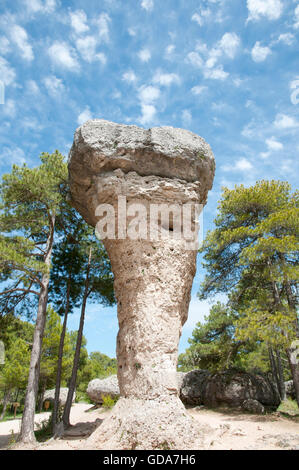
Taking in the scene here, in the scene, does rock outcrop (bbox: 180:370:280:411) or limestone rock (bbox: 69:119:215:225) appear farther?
rock outcrop (bbox: 180:370:280:411)

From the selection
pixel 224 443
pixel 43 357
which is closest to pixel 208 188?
pixel 224 443

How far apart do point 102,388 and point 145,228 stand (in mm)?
12738

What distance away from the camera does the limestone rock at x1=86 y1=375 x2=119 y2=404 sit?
16.4m

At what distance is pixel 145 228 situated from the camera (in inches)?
310

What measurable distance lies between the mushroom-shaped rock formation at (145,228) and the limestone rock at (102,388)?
10.5 metres

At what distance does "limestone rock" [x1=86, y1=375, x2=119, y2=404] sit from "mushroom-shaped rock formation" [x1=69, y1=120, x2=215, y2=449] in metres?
10.5

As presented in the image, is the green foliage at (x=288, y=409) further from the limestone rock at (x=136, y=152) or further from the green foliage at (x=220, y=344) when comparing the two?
the limestone rock at (x=136, y=152)

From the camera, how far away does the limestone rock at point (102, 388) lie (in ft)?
53.9

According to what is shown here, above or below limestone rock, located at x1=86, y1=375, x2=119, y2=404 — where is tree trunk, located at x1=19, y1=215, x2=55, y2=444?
above

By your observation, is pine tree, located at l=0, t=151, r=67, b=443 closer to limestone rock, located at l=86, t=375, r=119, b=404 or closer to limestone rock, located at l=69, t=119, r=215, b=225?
limestone rock, located at l=69, t=119, r=215, b=225

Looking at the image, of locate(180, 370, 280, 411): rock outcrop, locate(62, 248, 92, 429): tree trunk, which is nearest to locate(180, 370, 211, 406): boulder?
locate(180, 370, 280, 411): rock outcrop

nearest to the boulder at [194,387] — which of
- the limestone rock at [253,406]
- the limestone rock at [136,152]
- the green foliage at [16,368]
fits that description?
the limestone rock at [253,406]

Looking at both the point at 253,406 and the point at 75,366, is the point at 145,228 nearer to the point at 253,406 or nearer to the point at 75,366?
the point at 75,366

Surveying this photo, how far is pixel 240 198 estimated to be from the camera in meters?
12.2
